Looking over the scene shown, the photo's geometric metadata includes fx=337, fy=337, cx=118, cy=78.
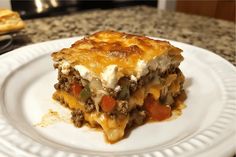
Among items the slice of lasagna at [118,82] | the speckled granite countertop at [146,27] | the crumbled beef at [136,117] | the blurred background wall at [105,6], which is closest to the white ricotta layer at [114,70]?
the slice of lasagna at [118,82]

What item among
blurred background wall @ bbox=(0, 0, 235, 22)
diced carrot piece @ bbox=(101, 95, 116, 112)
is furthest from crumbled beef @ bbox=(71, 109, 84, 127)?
blurred background wall @ bbox=(0, 0, 235, 22)

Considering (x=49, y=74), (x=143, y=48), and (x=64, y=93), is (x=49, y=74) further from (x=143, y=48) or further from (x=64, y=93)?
(x=143, y=48)

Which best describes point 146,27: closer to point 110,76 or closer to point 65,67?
point 65,67

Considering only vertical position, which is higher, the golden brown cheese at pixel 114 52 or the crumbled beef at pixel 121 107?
the golden brown cheese at pixel 114 52

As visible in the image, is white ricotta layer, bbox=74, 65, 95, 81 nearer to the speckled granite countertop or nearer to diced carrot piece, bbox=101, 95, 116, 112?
diced carrot piece, bbox=101, 95, 116, 112

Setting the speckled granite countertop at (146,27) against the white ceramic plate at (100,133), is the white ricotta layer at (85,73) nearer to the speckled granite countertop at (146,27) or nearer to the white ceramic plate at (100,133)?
the white ceramic plate at (100,133)

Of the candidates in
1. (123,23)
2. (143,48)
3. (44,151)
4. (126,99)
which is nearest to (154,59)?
(143,48)

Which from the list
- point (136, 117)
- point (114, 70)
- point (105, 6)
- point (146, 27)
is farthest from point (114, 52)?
point (105, 6)
